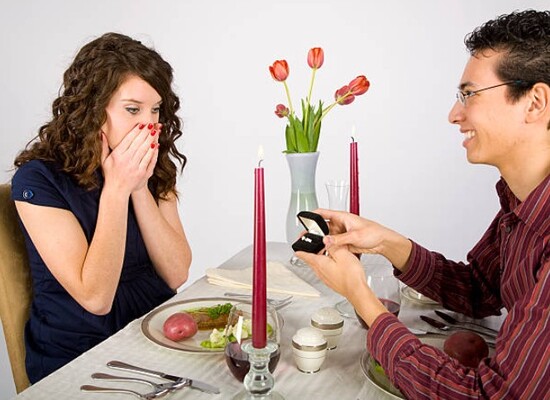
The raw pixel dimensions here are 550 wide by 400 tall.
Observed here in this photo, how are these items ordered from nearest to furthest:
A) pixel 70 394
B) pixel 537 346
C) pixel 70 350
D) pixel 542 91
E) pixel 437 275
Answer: pixel 537 346 → pixel 70 394 → pixel 542 91 → pixel 437 275 → pixel 70 350

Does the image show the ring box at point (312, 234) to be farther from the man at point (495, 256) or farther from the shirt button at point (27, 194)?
the shirt button at point (27, 194)

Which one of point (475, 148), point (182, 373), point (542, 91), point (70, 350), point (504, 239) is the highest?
point (542, 91)

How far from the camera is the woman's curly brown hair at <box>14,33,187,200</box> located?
5.43ft

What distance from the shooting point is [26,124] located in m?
3.37

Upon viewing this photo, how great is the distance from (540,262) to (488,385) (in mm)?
251

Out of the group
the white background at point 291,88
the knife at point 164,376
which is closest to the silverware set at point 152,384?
the knife at point 164,376

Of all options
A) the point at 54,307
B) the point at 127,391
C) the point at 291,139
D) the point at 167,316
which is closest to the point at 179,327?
the point at 167,316

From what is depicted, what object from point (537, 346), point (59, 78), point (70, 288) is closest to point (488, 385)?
point (537, 346)

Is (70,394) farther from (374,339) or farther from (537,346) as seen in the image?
(537,346)

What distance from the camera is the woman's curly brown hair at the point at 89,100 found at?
166cm

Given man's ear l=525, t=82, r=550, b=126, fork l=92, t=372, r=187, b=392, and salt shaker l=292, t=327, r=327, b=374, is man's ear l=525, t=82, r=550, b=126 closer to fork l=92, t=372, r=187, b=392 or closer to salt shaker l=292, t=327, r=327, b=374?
salt shaker l=292, t=327, r=327, b=374

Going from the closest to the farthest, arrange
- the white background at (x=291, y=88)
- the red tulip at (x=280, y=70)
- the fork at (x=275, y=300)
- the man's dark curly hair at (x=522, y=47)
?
the man's dark curly hair at (x=522, y=47) → the fork at (x=275, y=300) → the red tulip at (x=280, y=70) → the white background at (x=291, y=88)

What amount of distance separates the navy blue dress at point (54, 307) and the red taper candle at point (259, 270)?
2.75 feet

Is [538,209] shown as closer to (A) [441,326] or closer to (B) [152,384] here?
(A) [441,326]
